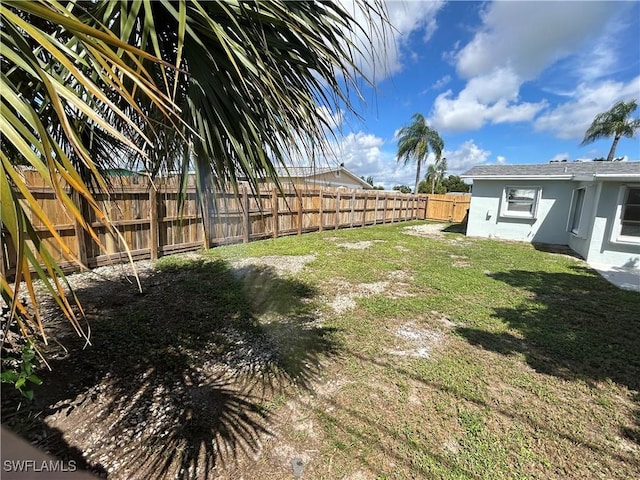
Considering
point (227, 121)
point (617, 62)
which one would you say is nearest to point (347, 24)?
point (227, 121)

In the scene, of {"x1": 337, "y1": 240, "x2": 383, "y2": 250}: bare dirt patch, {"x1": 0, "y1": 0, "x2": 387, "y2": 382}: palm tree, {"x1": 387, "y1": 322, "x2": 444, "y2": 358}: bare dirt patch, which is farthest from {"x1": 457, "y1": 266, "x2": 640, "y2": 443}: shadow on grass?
{"x1": 337, "y1": 240, "x2": 383, "y2": 250}: bare dirt patch

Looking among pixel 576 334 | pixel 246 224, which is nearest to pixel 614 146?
pixel 576 334

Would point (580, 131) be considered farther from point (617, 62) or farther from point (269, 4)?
point (269, 4)

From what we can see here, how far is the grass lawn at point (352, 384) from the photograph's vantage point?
2086 mm

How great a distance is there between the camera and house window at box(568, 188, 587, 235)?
1027 centimetres

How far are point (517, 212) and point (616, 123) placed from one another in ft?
53.6

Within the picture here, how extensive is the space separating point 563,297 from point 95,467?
22.2 feet

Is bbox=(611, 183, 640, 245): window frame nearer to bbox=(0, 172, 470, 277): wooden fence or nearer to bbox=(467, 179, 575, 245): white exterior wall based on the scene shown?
bbox=(467, 179, 575, 245): white exterior wall

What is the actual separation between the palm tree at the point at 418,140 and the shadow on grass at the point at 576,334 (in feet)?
70.0

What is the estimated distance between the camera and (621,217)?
25.8 feet

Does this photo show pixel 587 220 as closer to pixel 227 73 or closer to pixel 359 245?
pixel 359 245

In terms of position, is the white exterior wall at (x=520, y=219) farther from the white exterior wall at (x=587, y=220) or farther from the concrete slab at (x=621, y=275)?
the concrete slab at (x=621, y=275)

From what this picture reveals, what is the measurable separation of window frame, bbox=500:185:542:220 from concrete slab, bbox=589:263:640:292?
382 centimetres

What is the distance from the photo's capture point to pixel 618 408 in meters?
2.66
